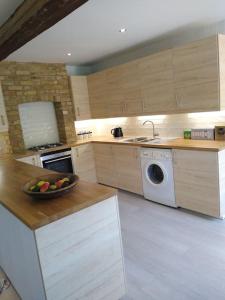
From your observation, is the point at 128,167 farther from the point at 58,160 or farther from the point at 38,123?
the point at 38,123

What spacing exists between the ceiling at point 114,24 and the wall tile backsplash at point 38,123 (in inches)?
35.7

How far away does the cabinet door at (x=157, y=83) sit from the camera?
327cm

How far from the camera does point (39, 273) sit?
1401 mm

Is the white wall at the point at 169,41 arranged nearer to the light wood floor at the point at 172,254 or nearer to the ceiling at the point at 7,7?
the ceiling at the point at 7,7

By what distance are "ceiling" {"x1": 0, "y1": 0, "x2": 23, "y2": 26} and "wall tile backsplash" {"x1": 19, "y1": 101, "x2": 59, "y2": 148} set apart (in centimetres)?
212

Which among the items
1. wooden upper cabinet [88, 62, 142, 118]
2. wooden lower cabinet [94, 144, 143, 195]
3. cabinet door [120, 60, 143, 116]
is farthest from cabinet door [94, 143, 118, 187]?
cabinet door [120, 60, 143, 116]

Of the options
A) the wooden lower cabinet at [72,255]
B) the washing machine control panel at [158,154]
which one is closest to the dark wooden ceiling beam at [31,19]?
the wooden lower cabinet at [72,255]

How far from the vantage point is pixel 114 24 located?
8.84 ft

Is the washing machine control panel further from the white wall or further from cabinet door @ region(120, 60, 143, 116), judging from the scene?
the white wall

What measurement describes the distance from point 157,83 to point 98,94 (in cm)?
147

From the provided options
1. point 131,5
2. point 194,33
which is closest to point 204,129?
point 194,33

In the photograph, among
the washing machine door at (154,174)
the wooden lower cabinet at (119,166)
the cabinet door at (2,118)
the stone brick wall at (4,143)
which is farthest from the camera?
the stone brick wall at (4,143)

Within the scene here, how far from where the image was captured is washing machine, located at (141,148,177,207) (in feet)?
10.5

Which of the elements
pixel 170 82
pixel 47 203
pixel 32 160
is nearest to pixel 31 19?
pixel 47 203
